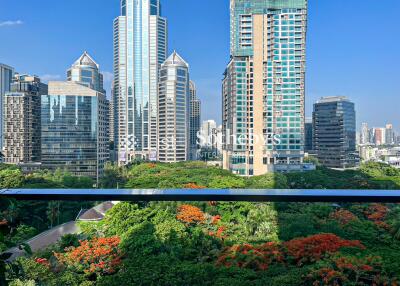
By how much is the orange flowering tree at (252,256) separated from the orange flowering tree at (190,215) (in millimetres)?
178

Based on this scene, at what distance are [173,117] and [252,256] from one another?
25206 millimetres

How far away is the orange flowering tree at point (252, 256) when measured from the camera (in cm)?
114

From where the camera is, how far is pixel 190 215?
1297mm

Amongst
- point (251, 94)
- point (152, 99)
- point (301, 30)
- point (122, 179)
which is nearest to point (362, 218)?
point (122, 179)

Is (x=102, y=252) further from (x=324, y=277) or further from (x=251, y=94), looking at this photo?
(x=251, y=94)

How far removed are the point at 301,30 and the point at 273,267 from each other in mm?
18610

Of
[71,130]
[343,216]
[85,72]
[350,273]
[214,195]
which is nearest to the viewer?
[214,195]

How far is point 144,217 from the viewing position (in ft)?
3.79

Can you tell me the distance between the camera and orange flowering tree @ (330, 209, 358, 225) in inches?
56.3

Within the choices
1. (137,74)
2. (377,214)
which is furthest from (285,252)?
(137,74)

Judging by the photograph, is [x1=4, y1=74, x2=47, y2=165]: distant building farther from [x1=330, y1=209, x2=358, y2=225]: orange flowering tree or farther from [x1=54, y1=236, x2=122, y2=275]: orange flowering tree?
[x1=330, y1=209, x2=358, y2=225]: orange flowering tree

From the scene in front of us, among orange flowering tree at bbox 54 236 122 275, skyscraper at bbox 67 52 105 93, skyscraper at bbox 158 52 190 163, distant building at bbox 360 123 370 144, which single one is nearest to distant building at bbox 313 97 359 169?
distant building at bbox 360 123 370 144

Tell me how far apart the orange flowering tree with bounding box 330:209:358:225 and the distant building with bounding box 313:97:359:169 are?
21981mm

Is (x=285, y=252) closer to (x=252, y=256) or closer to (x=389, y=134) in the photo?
(x=252, y=256)
